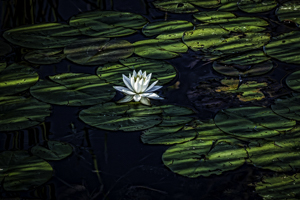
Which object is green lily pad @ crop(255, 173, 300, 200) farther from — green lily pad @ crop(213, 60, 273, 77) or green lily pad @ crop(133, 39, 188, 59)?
green lily pad @ crop(133, 39, 188, 59)

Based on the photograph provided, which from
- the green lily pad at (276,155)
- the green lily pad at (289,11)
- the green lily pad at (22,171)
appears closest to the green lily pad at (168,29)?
the green lily pad at (289,11)

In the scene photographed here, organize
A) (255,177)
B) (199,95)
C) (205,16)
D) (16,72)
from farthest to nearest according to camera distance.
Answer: (205,16), (16,72), (199,95), (255,177)

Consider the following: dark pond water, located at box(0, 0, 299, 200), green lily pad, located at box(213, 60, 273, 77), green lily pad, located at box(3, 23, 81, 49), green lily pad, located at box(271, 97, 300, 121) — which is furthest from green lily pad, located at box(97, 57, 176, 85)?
green lily pad, located at box(271, 97, 300, 121)

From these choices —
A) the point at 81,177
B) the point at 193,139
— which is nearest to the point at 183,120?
the point at 193,139

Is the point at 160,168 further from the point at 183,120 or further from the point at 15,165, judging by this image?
the point at 15,165

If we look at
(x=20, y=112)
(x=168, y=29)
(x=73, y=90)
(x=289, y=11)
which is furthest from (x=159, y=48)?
(x=289, y=11)

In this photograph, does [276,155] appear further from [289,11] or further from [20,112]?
[289,11]
